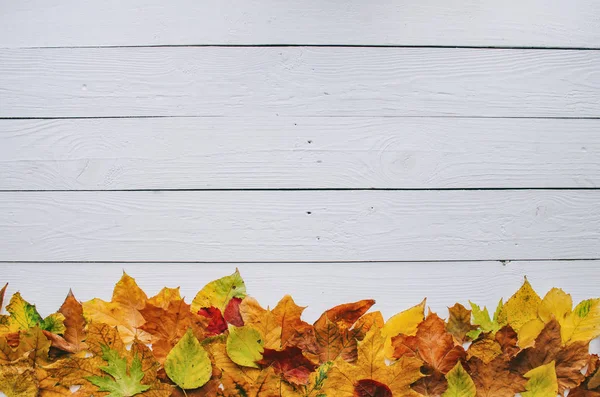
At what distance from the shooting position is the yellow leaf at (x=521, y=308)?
874mm

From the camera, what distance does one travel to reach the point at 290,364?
2.70 ft

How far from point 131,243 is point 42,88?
30 centimetres

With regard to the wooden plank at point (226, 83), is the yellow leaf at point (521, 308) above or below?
below

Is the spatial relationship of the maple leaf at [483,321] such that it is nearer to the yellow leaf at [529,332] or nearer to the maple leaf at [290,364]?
the yellow leaf at [529,332]

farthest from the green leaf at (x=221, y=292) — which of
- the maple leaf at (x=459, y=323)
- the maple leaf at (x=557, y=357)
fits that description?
the maple leaf at (x=557, y=357)

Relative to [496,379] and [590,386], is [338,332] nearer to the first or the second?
[496,379]

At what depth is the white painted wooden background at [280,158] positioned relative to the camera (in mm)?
882

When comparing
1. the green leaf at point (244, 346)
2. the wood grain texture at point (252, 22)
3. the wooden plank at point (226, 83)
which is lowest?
the green leaf at point (244, 346)

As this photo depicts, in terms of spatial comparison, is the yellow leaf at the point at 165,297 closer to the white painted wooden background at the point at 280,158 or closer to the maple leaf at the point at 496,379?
the white painted wooden background at the point at 280,158

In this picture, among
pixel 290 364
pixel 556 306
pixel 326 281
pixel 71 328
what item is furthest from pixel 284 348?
pixel 556 306

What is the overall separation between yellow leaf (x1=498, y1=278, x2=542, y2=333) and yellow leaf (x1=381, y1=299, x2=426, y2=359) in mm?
135

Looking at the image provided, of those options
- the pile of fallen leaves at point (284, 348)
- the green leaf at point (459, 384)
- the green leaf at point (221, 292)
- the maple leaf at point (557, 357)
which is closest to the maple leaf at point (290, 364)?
the pile of fallen leaves at point (284, 348)

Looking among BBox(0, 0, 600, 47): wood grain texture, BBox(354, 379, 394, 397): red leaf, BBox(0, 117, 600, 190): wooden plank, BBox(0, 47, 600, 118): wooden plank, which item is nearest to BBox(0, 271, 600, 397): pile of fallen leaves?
BBox(354, 379, 394, 397): red leaf

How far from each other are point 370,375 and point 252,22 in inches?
23.9
